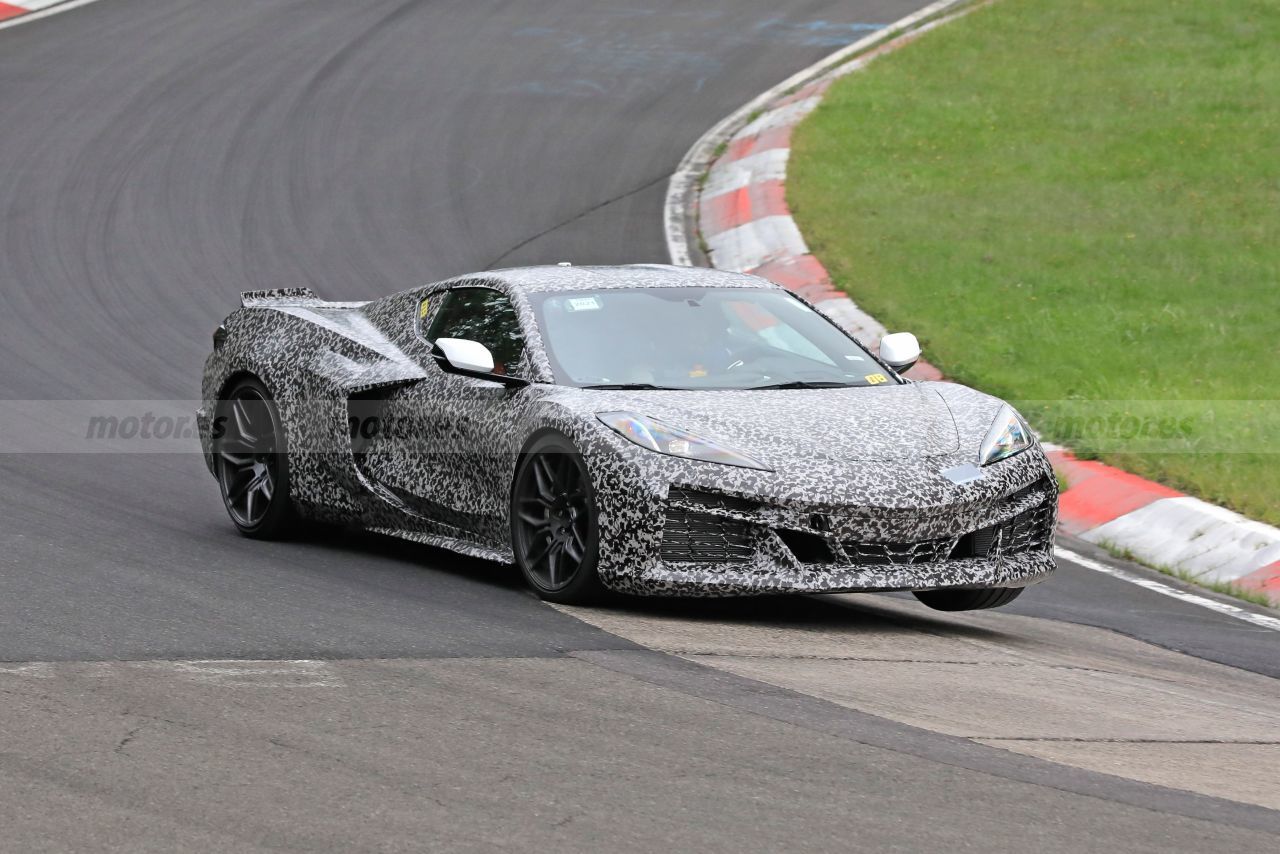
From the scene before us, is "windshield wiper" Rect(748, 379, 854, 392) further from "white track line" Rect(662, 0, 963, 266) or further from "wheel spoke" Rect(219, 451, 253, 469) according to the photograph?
"white track line" Rect(662, 0, 963, 266)

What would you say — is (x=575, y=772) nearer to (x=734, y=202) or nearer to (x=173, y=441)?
(x=173, y=441)

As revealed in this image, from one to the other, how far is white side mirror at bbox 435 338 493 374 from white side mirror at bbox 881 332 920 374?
1.69 meters

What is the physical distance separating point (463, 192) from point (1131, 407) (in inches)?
336

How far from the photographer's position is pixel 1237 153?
726 inches

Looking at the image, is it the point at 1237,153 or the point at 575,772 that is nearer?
the point at 575,772

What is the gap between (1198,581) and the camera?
870 cm

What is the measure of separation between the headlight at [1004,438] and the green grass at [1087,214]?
7.26ft

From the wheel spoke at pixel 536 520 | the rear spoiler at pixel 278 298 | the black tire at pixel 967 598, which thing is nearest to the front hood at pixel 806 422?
the wheel spoke at pixel 536 520

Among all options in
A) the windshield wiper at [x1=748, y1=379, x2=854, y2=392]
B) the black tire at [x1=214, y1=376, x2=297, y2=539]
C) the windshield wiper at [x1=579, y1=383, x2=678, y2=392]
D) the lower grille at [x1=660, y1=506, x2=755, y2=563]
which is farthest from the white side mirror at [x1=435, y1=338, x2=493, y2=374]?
the black tire at [x1=214, y1=376, x2=297, y2=539]

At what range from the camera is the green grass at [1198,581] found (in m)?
8.29

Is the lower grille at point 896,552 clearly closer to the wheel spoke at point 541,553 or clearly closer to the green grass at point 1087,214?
the wheel spoke at point 541,553

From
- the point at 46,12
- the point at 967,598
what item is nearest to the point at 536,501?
the point at 967,598

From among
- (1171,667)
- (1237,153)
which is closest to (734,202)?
(1237,153)

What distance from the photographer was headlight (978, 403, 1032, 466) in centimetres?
711
